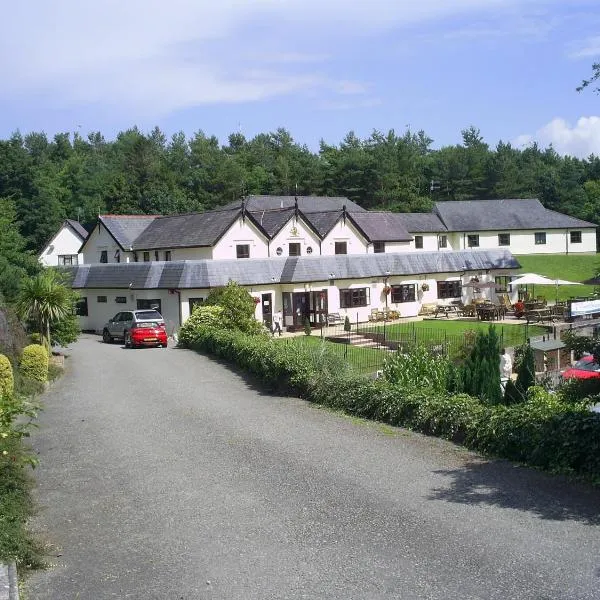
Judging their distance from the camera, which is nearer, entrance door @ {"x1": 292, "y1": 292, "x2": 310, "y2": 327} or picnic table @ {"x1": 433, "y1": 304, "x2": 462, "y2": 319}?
entrance door @ {"x1": 292, "y1": 292, "x2": 310, "y2": 327}

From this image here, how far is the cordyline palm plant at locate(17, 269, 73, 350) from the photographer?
25.2m

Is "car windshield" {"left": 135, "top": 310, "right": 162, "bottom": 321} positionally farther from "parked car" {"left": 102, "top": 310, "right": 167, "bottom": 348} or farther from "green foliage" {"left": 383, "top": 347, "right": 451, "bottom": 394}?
"green foliage" {"left": 383, "top": 347, "right": 451, "bottom": 394}

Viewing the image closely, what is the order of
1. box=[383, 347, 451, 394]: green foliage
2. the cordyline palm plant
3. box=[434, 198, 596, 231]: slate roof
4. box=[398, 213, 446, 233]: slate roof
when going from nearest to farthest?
box=[383, 347, 451, 394]: green foliage
the cordyline palm plant
box=[398, 213, 446, 233]: slate roof
box=[434, 198, 596, 231]: slate roof

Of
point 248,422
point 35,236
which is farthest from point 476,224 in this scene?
point 248,422

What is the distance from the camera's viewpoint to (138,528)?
31.9ft

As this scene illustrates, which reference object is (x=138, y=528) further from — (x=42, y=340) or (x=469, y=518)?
(x=42, y=340)

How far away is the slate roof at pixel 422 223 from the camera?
195 feet

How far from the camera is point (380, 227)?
49.7 m

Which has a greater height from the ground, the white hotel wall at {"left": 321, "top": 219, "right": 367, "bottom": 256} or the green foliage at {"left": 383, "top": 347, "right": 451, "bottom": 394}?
the white hotel wall at {"left": 321, "top": 219, "right": 367, "bottom": 256}

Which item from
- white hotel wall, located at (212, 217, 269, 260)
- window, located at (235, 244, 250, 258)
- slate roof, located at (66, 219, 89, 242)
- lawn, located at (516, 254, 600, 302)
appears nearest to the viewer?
white hotel wall, located at (212, 217, 269, 260)

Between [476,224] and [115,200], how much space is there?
35.1 metres

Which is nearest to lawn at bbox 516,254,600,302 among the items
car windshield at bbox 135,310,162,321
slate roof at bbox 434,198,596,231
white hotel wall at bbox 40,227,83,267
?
slate roof at bbox 434,198,596,231

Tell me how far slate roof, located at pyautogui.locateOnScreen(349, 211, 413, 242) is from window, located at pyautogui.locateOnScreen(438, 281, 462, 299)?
5.74 meters

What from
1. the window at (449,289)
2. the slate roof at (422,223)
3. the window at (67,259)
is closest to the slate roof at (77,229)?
the window at (67,259)
